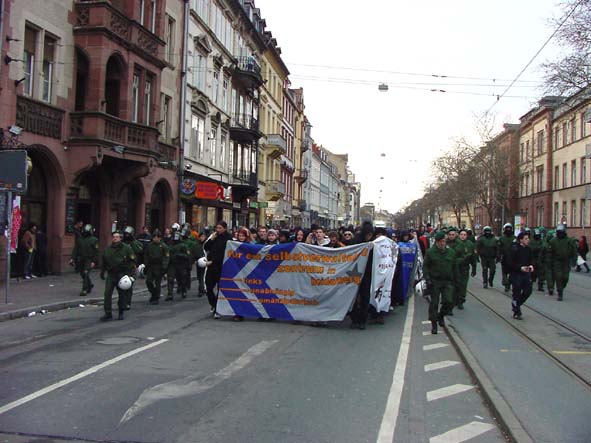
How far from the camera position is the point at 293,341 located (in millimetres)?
9312

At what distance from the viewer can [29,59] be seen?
17.9m

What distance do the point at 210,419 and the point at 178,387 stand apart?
1155mm

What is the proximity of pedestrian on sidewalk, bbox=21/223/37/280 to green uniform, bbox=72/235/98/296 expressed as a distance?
2.32 meters

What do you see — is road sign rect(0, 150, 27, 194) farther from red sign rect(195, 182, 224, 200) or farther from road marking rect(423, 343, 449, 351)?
red sign rect(195, 182, 224, 200)

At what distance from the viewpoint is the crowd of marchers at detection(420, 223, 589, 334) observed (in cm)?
1027

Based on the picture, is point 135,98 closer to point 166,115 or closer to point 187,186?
point 166,115

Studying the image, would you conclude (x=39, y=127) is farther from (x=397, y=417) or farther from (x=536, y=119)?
(x=536, y=119)

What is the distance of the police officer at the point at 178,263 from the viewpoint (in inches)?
586

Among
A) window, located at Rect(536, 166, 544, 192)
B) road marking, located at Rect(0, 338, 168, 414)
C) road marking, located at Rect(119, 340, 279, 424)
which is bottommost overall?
road marking, located at Rect(0, 338, 168, 414)

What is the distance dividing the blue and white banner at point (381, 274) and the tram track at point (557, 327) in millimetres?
2330

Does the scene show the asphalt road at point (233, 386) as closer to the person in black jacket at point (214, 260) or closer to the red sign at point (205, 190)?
the person in black jacket at point (214, 260)

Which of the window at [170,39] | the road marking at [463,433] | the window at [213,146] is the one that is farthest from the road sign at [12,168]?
the window at [213,146]

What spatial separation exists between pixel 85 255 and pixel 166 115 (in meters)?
13.5

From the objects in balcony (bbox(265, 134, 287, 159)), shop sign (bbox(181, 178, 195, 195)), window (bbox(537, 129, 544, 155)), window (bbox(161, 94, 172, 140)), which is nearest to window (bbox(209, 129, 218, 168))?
shop sign (bbox(181, 178, 195, 195))
